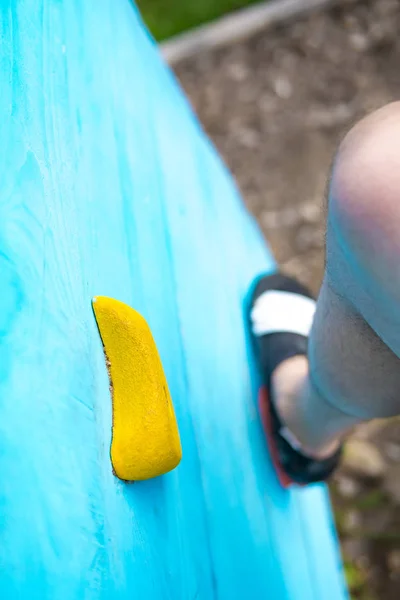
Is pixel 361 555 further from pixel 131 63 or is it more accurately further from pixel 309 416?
pixel 131 63

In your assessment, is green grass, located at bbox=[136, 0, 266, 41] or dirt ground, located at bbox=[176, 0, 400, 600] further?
green grass, located at bbox=[136, 0, 266, 41]

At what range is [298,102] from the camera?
1.83m

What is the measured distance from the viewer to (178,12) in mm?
2025

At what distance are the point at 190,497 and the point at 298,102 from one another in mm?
1417

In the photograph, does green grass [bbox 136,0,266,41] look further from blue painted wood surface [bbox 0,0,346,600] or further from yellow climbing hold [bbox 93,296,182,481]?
yellow climbing hold [bbox 93,296,182,481]

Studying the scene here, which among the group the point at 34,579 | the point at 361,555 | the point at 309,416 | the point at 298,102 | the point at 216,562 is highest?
the point at 34,579

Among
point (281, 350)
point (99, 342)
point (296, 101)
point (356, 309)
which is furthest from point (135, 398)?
point (296, 101)

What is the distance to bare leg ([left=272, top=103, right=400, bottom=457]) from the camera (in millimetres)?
487

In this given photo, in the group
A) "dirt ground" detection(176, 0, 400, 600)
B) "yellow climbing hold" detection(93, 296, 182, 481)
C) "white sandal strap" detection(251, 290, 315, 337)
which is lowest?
"dirt ground" detection(176, 0, 400, 600)

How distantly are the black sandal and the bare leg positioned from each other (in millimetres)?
26

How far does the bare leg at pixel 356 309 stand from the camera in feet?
1.60

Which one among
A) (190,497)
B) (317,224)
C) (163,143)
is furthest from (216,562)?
(317,224)

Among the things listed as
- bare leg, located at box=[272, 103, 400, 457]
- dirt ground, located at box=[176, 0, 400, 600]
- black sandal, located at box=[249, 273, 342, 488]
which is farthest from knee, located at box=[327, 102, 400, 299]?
dirt ground, located at box=[176, 0, 400, 600]

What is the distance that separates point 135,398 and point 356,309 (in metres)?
0.25
